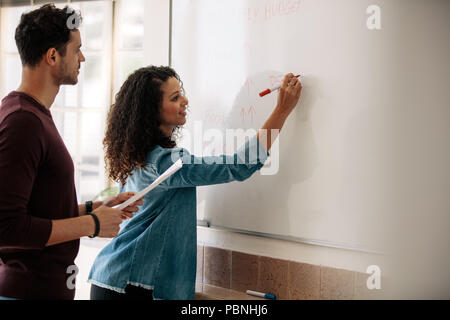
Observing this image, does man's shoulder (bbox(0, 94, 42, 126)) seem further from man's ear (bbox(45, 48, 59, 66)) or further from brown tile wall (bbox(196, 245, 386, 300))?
brown tile wall (bbox(196, 245, 386, 300))

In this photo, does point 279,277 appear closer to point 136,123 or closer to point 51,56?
point 136,123

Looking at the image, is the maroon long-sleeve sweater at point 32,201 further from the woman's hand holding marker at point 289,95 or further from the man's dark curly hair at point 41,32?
the woman's hand holding marker at point 289,95

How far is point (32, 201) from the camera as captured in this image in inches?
38.9

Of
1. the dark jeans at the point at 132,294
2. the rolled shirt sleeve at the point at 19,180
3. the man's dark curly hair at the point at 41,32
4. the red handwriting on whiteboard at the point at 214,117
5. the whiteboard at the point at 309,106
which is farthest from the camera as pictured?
the red handwriting on whiteboard at the point at 214,117

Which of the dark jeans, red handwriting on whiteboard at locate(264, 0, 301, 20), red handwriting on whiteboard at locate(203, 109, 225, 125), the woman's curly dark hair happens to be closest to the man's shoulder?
the woman's curly dark hair

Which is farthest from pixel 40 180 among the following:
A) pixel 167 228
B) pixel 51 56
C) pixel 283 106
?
pixel 283 106

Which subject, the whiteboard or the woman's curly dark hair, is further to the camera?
the woman's curly dark hair

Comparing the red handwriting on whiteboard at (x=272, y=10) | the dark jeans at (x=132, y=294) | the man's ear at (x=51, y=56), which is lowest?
the dark jeans at (x=132, y=294)

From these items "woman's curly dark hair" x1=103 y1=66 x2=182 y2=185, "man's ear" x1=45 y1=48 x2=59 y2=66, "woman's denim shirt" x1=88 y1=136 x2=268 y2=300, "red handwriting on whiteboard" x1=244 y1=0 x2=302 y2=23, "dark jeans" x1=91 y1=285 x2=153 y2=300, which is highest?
"red handwriting on whiteboard" x1=244 y1=0 x2=302 y2=23

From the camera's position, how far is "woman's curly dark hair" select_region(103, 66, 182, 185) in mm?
1305

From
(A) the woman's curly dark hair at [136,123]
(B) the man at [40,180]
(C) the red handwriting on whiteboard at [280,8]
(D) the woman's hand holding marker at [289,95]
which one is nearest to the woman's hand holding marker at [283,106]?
(D) the woman's hand holding marker at [289,95]

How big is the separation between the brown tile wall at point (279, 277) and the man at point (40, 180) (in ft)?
1.86

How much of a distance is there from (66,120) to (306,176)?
1.71 metres

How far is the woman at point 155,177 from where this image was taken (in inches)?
49.3
